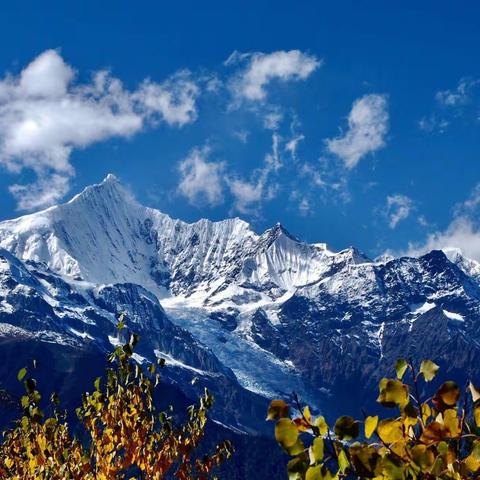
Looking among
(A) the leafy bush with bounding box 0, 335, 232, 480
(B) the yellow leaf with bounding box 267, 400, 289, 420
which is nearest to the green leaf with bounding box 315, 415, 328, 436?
(B) the yellow leaf with bounding box 267, 400, 289, 420

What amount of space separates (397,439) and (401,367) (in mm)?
447

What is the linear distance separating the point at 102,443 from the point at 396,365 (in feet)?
36.6

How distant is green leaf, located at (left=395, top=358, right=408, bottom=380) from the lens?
4852 mm

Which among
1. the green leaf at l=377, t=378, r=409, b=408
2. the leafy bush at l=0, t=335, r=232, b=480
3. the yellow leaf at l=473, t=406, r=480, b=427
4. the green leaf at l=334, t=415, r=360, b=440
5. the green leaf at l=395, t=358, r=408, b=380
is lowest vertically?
the green leaf at l=334, t=415, r=360, b=440

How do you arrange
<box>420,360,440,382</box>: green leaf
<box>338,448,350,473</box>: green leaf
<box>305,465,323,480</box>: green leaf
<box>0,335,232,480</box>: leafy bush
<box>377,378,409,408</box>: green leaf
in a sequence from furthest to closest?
1. <box>0,335,232,480</box>: leafy bush
2. <box>420,360,440,382</box>: green leaf
3. <box>338,448,350,473</box>: green leaf
4. <box>377,378,409,408</box>: green leaf
5. <box>305,465,323,480</box>: green leaf

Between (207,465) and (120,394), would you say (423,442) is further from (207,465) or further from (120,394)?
(207,465)

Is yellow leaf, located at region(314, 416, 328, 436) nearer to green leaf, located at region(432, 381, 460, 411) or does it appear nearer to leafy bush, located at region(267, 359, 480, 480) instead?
leafy bush, located at region(267, 359, 480, 480)

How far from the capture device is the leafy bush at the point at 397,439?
453 centimetres

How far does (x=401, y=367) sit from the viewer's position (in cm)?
492

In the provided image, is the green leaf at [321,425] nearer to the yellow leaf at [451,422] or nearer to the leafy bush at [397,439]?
the leafy bush at [397,439]

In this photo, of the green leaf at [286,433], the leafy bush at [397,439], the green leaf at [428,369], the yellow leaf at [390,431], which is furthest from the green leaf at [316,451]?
the green leaf at [428,369]

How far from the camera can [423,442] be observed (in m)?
4.57

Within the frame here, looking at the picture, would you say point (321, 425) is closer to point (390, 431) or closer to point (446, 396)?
point (390, 431)

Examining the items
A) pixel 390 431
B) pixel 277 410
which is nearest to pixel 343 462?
pixel 390 431
